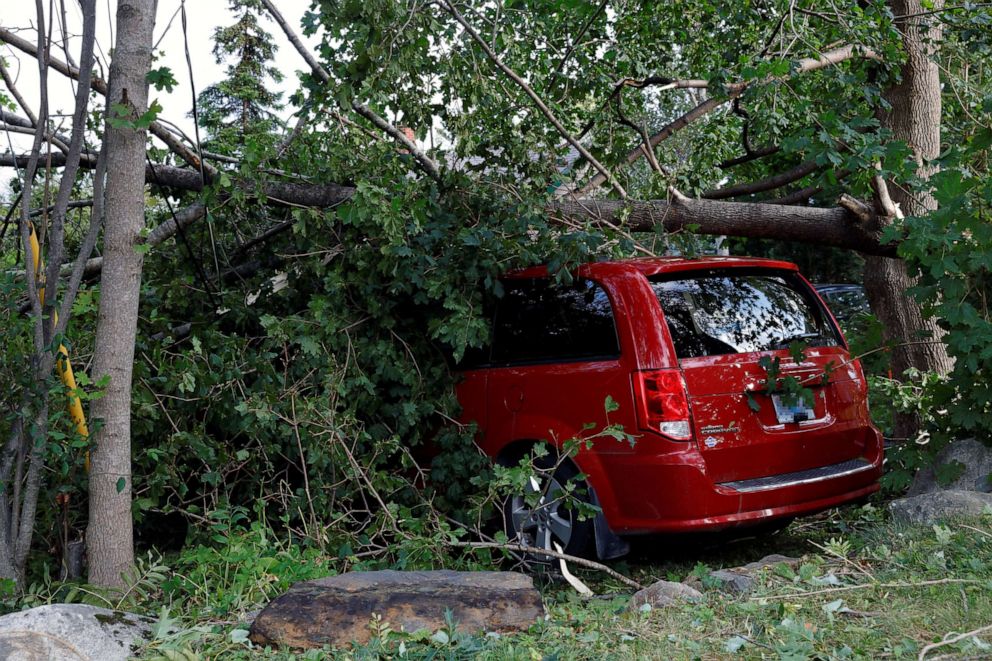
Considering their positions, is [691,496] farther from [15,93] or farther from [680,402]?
[15,93]

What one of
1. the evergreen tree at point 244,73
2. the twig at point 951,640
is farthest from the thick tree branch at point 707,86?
the evergreen tree at point 244,73

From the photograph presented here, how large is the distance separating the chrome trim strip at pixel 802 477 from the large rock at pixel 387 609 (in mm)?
1485

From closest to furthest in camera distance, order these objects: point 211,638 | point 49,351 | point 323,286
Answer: point 211,638 → point 49,351 → point 323,286

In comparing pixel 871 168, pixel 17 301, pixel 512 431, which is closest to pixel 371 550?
pixel 512 431

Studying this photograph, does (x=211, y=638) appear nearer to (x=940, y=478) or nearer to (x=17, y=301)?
(x=17, y=301)

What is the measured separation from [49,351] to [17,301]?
45.7 inches

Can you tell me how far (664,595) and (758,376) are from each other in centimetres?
147

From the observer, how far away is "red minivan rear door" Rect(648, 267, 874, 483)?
193 inches

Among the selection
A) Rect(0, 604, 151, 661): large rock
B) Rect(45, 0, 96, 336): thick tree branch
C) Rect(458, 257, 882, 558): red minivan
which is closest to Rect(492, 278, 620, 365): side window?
Rect(458, 257, 882, 558): red minivan

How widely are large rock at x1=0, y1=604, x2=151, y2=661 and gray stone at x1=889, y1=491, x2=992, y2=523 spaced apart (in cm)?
383

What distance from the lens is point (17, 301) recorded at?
17.6 feet

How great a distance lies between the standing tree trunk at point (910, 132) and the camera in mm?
8148

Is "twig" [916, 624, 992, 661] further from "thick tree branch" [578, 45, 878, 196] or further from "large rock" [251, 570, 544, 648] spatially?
"thick tree branch" [578, 45, 878, 196]

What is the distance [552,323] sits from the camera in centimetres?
558
